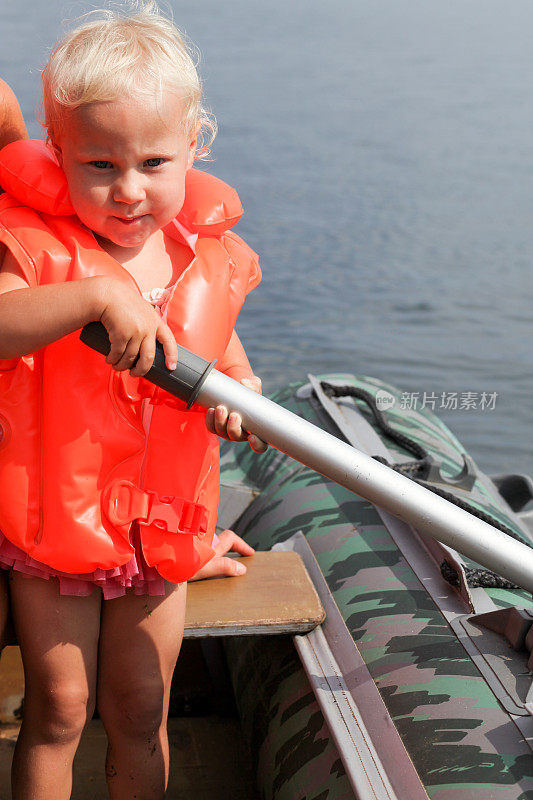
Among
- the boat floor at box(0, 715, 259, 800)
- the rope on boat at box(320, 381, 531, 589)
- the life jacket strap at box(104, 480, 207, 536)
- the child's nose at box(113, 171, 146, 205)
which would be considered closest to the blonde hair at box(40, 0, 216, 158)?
the child's nose at box(113, 171, 146, 205)

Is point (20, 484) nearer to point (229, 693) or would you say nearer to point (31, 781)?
point (31, 781)

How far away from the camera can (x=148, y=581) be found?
1489 millimetres

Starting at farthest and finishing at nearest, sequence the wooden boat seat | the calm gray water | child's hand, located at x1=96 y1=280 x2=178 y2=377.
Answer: the calm gray water < the wooden boat seat < child's hand, located at x1=96 y1=280 x2=178 y2=377

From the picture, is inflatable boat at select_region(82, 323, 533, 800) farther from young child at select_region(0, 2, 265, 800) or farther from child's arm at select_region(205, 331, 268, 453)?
young child at select_region(0, 2, 265, 800)

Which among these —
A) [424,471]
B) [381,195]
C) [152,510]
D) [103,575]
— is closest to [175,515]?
[152,510]

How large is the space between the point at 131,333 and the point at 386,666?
2.57ft

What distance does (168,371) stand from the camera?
125cm

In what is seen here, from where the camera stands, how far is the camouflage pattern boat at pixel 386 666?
1.44 metres

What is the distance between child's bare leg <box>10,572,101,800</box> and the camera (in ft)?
4.66

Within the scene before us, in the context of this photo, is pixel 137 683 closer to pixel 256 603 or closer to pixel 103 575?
pixel 103 575

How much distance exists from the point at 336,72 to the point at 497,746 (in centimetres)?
1228

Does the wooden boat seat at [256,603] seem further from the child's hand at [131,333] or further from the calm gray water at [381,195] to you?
the calm gray water at [381,195]

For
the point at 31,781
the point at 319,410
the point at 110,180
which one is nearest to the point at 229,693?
the point at 319,410

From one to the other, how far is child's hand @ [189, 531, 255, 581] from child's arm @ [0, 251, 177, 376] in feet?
2.35
